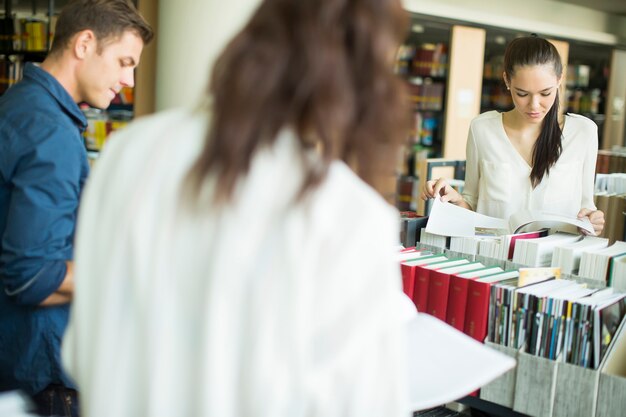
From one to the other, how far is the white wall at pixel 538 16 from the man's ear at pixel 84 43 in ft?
18.7

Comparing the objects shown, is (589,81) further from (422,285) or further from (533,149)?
(422,285)

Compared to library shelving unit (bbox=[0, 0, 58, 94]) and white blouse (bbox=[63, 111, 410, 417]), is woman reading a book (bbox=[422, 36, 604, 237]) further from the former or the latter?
library shelving unit (bbox=[0, 0, 58, 94])

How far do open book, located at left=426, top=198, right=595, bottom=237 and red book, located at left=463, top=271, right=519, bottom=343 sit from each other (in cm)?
38

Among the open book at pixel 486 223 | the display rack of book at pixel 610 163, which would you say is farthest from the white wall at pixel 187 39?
the open book at pixel 486 223

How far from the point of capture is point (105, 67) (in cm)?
182

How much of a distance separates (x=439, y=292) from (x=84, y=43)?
110cm

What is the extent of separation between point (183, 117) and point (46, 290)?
0.75 m

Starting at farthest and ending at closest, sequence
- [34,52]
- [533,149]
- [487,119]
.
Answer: [34,52] → [487,119] → [533,149]

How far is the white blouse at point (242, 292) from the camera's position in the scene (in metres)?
0.88

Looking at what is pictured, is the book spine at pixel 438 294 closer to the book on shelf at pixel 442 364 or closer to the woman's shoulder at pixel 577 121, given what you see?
the book on shelf at pixel 442 364

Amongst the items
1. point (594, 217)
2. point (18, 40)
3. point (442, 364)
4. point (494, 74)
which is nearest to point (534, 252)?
point (594, 217)

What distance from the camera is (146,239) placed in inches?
36.6

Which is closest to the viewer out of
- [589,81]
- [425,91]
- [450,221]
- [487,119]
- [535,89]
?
[450,221]

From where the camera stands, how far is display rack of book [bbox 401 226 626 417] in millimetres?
1633
